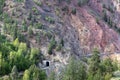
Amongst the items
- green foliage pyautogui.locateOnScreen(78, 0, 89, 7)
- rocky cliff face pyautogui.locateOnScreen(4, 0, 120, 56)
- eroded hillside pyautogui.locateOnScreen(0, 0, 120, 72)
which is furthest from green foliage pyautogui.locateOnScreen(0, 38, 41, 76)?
green foliage pyautogui.locateOnScreen(78, 0, 89, 7)

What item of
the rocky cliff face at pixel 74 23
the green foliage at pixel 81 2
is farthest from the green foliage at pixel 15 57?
the green foliage at pixel 81 2

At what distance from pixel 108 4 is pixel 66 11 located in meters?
21.0

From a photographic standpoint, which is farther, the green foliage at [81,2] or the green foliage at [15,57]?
the green foliage at [81,2]

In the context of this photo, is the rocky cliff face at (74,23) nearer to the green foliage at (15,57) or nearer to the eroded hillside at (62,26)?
the eroded hillside at (62,26)

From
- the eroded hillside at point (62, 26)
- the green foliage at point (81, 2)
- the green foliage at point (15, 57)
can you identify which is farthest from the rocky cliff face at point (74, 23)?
the green foliage at point (15, 57)

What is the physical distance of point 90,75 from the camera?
49562 millimetres

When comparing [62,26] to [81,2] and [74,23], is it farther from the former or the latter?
[81,2]

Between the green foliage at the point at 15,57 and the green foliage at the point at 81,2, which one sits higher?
the green foliage at the point at 81,2

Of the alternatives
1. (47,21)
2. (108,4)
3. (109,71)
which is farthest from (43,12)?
(109,71)

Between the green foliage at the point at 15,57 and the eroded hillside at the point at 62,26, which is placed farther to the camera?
the eroded hillside at the point at 62,26

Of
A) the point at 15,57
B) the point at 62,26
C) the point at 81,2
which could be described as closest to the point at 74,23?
the point at 62,26

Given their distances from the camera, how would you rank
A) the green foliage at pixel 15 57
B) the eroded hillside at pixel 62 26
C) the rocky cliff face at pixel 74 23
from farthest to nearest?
1. the rocky cliff face at pixel 74 23
2. the eroded hillside at pixel 62 26
3. the green foliage at pixel 15 57

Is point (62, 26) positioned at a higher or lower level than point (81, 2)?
lower

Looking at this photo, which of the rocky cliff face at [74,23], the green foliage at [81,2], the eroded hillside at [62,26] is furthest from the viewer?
the green foliage at [81,2]
